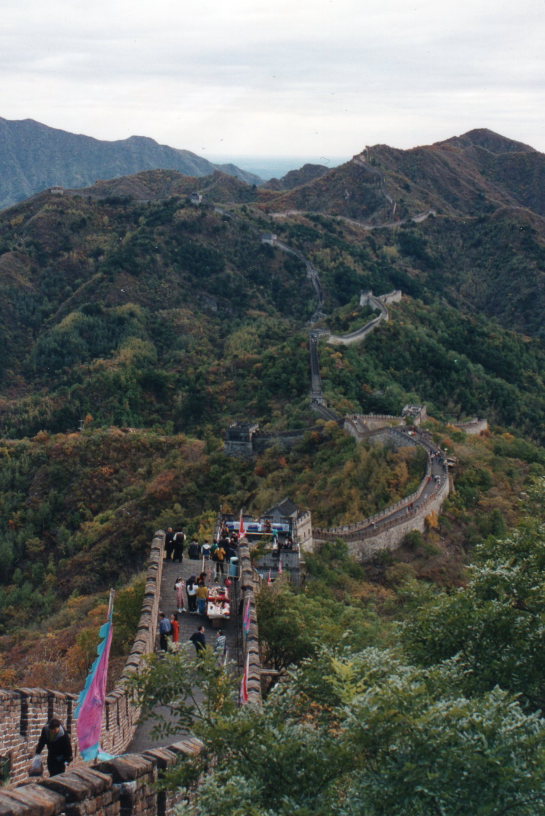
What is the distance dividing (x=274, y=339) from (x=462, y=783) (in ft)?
269

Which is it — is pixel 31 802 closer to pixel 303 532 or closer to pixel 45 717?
pixel 45 717

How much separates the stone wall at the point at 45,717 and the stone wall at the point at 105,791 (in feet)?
5.68

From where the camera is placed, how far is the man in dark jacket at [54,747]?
390 inches

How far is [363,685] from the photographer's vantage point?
968 cm

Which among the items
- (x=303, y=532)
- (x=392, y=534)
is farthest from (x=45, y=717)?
(x=392, y=534)

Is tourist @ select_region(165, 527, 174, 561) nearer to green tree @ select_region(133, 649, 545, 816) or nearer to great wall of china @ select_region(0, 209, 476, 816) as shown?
great wall of china @ select_region(0, 209, 476, 816)

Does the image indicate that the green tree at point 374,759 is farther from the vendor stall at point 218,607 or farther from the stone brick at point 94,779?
the vendor stall at point 218,607

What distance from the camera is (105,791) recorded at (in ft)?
26.0

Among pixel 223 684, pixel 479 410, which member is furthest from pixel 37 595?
pixel 479 410

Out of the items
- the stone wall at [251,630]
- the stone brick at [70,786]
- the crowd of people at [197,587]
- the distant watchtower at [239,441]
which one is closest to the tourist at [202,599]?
the crowd of people at [197,587]

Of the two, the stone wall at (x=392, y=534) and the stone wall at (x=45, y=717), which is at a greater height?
the stone wall at (x=45, y=717)

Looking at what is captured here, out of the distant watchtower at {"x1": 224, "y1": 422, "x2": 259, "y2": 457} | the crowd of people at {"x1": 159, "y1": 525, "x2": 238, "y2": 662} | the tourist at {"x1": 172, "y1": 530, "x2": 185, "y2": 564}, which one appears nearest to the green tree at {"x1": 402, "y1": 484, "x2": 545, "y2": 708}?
the crowd of people at {"x1": 159, "y1": 525, "x2": 238, "y2": 662}

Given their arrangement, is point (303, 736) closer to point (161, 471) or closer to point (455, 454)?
point (455, 454)

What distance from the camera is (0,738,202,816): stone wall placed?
6.76m
